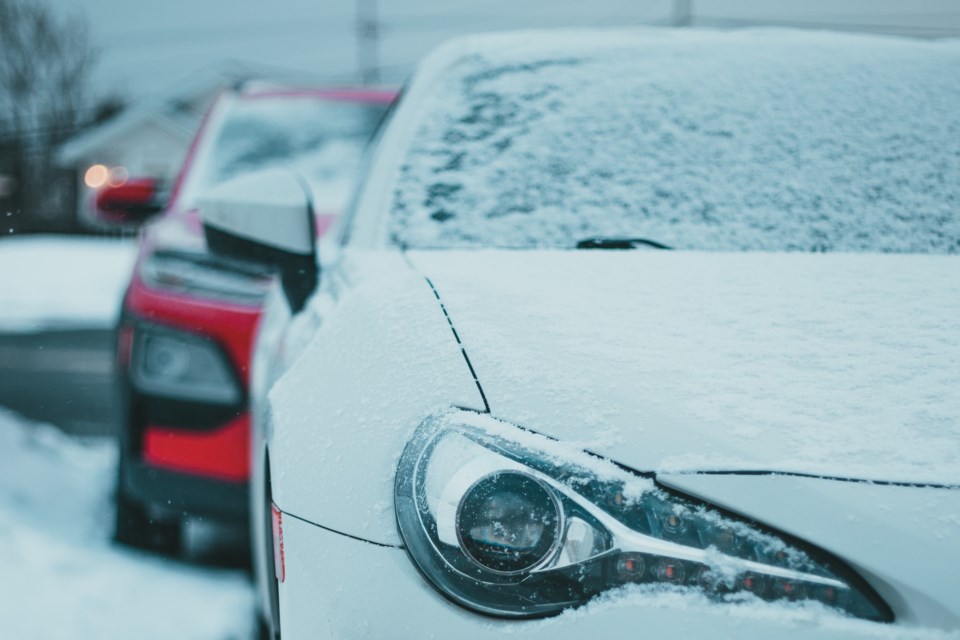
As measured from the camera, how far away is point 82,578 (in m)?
2.76

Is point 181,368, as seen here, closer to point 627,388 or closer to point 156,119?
point 627,388

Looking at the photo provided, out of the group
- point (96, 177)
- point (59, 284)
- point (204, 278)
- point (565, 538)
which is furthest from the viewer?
point (59, 284)

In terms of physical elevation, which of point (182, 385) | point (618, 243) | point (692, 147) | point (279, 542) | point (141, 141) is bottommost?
point (141, 141)

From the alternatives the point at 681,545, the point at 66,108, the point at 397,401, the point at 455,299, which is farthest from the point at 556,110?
the point at 66,108

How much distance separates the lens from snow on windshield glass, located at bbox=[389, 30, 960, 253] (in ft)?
6.75

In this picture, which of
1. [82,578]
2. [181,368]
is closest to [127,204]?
[181,368]

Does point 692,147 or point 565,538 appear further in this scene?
point 692,147

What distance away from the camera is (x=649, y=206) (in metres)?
2.09

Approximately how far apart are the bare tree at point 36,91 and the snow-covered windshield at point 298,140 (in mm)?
28486

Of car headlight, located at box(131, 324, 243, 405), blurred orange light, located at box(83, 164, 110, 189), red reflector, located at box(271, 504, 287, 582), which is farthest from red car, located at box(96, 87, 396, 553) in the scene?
blurred orange light, located at box(83, 164, 110, 189)

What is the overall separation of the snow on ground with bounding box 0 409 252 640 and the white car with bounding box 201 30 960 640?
86cm

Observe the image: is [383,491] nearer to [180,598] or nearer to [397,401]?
[397,401]

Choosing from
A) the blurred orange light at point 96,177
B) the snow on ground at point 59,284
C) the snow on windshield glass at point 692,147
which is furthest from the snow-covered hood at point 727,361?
the snow on ground at point 59,284

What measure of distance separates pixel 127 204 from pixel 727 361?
163 inches
